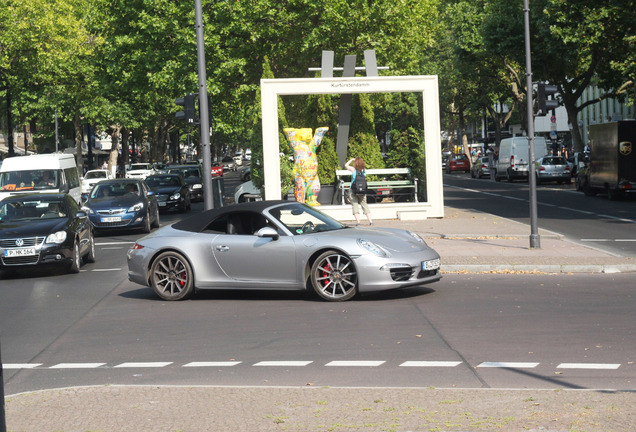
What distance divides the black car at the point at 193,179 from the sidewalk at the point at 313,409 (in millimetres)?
37492

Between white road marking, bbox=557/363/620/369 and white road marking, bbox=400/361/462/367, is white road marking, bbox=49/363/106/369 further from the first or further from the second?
white road marking, bbox=557/363/620/369

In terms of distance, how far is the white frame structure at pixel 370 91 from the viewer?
27344 mm

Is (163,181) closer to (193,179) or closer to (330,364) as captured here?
(193,179)

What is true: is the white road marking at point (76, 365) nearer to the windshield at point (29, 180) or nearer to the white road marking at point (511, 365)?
the white road marking at point (511, 365)

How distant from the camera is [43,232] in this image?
57.1ft

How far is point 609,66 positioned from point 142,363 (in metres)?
39.6

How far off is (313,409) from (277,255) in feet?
21.4

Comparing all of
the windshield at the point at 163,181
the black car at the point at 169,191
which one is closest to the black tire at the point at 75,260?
the black car at the point at 169,191

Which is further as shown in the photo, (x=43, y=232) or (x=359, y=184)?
(x=359, y=184)

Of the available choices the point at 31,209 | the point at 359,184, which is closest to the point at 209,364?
the point at 31,209

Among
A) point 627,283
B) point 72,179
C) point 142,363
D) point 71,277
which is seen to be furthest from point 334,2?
point 142,363

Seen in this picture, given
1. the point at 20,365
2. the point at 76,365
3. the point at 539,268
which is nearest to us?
the point at 76,365

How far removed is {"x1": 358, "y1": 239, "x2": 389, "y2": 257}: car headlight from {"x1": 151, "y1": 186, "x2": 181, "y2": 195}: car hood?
81.1 feet

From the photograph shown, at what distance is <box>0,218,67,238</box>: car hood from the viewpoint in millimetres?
17297
